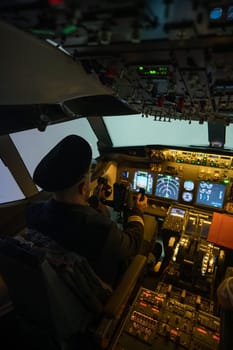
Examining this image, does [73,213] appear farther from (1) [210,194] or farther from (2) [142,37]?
(1) [210,194]

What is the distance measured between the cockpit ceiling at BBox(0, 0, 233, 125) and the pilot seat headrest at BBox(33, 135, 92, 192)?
0.36m

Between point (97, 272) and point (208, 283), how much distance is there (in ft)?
4.58

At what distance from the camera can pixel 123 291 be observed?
128cm

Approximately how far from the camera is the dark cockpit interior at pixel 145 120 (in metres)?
0.63

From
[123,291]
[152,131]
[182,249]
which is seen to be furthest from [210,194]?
[123,291]

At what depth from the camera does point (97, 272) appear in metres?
1.27

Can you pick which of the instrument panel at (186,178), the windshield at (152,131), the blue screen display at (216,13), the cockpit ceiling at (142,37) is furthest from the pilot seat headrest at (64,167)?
the windshield at (152,131)

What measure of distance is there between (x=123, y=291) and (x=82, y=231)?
0.41 meters

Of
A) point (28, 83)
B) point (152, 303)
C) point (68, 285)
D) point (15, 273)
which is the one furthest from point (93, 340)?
point (28, 83)

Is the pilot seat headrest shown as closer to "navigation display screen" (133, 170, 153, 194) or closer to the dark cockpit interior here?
the dark cockpit interior

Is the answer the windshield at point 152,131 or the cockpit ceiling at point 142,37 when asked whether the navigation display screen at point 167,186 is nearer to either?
the windshield at point 152,131

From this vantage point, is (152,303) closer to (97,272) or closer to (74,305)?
(97,272)

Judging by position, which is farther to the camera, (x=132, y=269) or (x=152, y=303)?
(x=152, y=303)

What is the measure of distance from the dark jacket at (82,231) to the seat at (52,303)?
0.10 m
